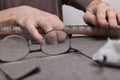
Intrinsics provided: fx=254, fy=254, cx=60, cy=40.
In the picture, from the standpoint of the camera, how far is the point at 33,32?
1.75ft

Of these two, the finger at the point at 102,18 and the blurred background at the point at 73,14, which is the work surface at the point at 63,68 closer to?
the finger at the point at 102,18

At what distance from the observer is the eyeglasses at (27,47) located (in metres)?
0.49

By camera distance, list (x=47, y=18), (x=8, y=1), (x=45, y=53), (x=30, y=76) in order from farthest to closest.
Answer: (x=8, y=1), (x=47, y=18), (x=45, y=53), (x=30, y=76)

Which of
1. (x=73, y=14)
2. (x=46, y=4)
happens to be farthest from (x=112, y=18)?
(x=73, y=14)

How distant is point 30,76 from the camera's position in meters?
0.38

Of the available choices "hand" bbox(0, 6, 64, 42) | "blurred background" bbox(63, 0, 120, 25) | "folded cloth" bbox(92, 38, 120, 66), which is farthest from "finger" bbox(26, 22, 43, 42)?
"blurred background" bbox(63, 0, 120, 25)

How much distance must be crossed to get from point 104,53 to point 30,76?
0.42 ft

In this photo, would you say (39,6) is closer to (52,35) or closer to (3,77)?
→ (52,35)

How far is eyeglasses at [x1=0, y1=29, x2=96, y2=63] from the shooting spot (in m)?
0.49

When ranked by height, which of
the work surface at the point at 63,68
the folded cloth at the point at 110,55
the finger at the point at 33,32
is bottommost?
the work surface at the point at 63,68

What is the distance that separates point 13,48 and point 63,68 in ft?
0.51

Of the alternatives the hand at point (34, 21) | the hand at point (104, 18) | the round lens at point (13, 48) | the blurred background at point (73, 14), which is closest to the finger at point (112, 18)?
the hand at point (104, 18)

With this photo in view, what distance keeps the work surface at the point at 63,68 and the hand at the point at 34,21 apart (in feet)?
0.23

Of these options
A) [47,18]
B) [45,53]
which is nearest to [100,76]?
[45,53]
